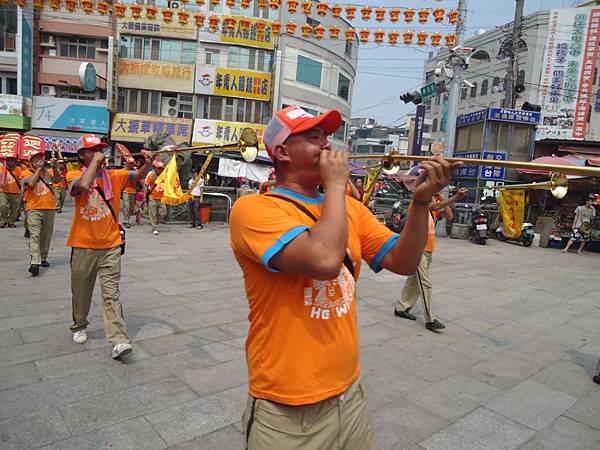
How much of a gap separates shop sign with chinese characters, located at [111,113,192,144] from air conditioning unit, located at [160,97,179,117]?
0.73 metres

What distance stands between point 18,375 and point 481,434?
358cm

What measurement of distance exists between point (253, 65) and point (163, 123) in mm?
6033

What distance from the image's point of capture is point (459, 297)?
6.99 metres

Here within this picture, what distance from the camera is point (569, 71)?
27.0 metres

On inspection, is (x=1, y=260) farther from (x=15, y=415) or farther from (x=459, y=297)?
(x=459, y=297)

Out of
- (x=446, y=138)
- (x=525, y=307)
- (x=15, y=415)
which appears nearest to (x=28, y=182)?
(x=15, y=415)

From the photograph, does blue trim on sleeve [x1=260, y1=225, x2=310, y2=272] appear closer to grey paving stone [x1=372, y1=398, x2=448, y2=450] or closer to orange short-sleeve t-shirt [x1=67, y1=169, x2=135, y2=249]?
grey paving stone [x1=372, y1=398, x2=448, y2=450]

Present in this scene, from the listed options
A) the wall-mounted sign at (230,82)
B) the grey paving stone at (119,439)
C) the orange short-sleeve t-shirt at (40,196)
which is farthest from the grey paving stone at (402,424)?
the wall-mounted sign at (230,82)

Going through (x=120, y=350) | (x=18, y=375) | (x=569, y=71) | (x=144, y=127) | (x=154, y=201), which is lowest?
(x=18, y=375)

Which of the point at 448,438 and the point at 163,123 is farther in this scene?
the point at 163,123

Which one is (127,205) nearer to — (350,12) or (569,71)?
(350,12)

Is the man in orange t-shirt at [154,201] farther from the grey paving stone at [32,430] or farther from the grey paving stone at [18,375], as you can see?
the grey paving stone at [32,430]

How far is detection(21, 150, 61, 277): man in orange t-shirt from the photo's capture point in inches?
→ 261

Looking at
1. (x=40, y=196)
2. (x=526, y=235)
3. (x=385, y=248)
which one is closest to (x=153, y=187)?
(x=40, y=196)
